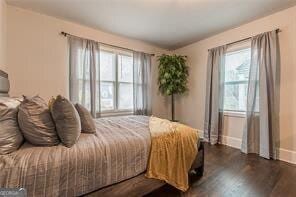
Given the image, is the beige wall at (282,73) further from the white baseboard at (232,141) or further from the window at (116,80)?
the window at (116,80)

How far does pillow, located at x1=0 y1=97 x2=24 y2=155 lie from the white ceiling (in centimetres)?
203

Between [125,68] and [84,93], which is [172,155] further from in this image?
[125,68]

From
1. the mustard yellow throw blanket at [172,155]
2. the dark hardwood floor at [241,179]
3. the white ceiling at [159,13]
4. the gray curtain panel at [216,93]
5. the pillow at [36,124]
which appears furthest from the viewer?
the gray curtain panel at [216,93]

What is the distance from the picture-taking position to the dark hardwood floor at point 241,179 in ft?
5.95

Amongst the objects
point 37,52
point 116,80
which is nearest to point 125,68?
point 116,80

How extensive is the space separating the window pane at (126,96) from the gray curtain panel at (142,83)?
0.41 feet

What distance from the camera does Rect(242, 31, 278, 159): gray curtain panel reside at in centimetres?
278

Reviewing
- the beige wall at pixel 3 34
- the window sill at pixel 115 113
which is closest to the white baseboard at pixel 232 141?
the window sill at pixel 115 113

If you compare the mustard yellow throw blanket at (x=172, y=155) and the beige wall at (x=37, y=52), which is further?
the beige wall at (x=37, y=52)

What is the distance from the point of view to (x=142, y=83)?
420cm

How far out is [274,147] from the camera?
2750mm

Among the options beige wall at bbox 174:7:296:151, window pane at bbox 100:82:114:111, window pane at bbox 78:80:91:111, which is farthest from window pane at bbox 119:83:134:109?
beige wall at bbox 174:7:296:151

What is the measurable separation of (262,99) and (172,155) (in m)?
2.10

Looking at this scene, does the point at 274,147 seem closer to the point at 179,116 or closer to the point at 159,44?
the point at 179,116
